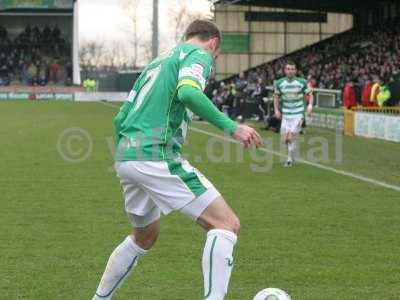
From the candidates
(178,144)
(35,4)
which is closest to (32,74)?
(35,4)

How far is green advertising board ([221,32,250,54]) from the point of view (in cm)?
6166

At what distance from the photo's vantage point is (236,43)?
62.3 meters

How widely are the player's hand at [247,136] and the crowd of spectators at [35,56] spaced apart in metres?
62.6

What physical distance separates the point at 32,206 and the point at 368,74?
29.2 m

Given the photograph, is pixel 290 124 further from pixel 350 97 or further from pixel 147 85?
pixel 147 85

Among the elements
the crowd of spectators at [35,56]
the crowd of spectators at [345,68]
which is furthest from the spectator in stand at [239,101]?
the crowd of spectators at [35,56]

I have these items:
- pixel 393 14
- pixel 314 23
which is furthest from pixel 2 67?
pixel 393 14

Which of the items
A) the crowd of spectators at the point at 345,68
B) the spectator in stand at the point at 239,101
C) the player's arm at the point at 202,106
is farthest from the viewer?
the spectator in stand at the point at 239,101

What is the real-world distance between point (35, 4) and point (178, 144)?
64340 millimetres

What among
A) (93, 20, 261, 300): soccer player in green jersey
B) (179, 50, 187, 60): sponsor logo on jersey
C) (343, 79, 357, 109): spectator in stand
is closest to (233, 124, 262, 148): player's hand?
(93, 20, 261, 300): soccer player in green jersey

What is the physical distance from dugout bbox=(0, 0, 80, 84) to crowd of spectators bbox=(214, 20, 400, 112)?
16732 millimetres

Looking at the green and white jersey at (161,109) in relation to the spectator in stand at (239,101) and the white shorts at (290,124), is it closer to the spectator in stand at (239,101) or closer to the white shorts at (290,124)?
the white shorts at (290,124)

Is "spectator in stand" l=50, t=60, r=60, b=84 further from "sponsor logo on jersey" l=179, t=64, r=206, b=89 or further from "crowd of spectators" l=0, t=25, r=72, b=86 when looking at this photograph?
"sponsor logo on jersey" l=179, t=64, r=206, b=89

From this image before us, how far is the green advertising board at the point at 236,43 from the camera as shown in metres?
61.7
